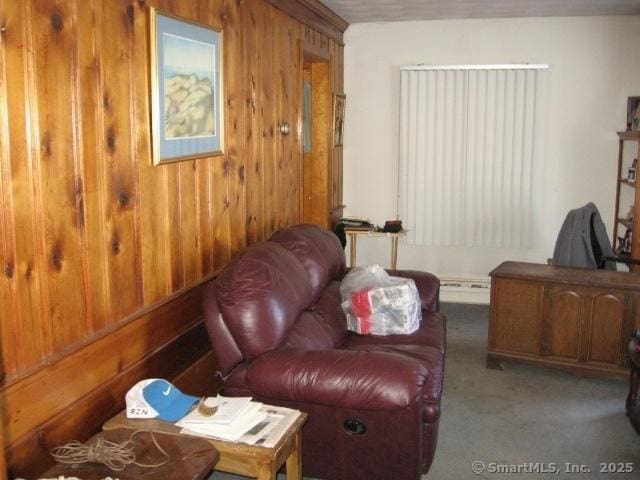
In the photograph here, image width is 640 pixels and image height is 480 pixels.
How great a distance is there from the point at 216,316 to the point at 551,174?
3906 millimetres

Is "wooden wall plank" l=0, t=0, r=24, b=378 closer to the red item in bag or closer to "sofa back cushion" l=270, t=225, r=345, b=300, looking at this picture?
"sofa back cushion" l=270, t=225, r=345, b=300

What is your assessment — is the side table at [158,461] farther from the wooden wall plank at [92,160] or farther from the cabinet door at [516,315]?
Result: the cabinet door at [516,315]

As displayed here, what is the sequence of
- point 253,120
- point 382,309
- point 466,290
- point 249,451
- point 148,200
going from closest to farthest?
1. point 249,451
2. point 148,200
3. point 382,309
4. point 253,120
5. point 466,290

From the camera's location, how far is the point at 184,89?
2820mm

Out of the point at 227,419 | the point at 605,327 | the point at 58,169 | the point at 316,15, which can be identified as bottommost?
the point at 605,327

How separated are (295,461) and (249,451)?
0.33m

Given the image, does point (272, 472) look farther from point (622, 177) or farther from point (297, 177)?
point (622, 177)

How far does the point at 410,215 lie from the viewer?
5934 millimetres

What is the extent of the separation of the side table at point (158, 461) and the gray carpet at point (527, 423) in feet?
2.90

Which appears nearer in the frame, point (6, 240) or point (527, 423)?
point (6, 240)

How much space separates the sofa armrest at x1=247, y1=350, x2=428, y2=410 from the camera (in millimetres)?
2395

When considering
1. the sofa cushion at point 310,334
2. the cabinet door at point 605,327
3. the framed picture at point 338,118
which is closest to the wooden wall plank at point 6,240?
the sofa cushion at point 310,334

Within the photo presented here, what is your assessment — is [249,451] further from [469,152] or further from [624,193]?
[624,193]

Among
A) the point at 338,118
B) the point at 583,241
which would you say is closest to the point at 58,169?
the point at 583,241
